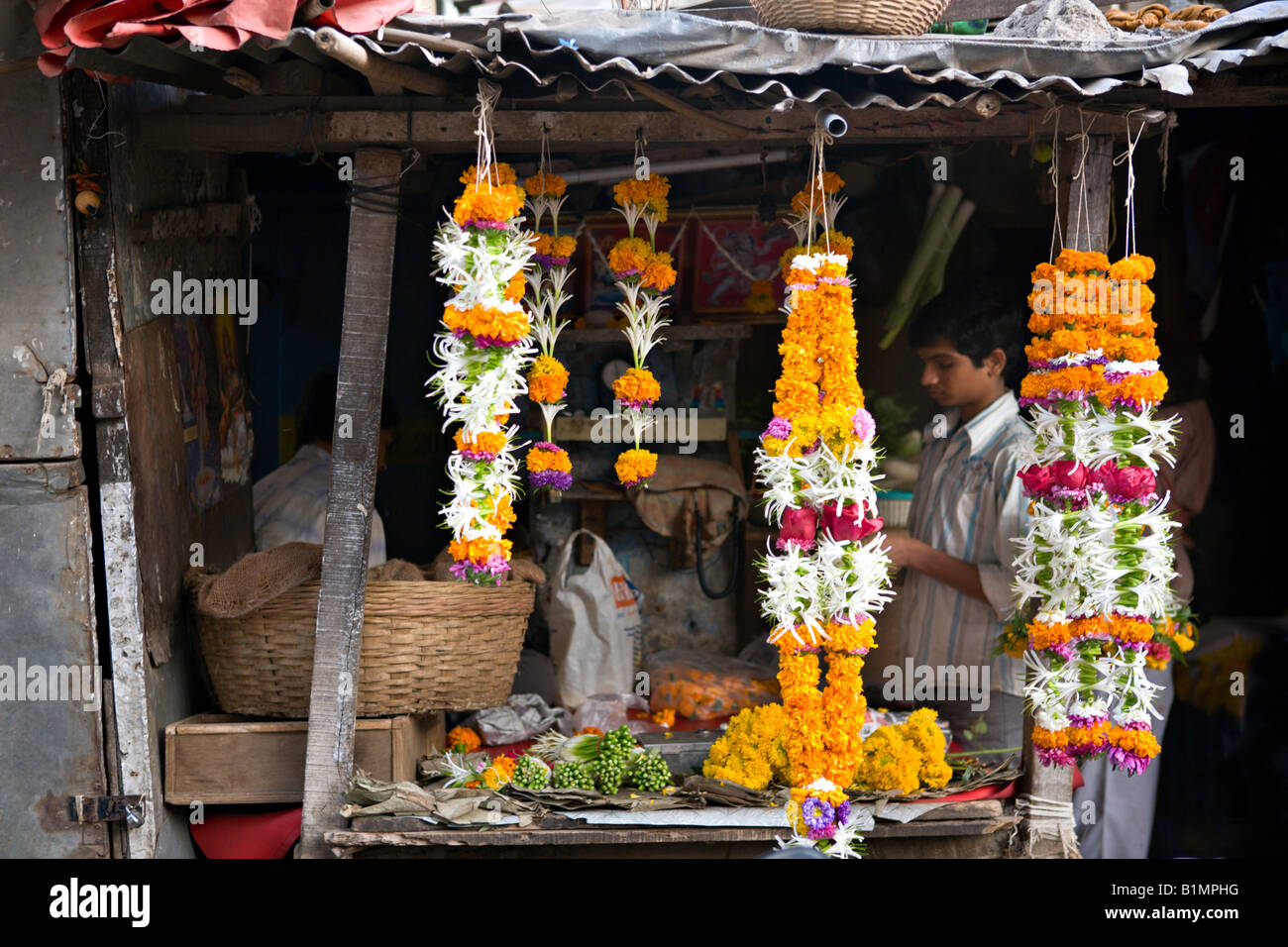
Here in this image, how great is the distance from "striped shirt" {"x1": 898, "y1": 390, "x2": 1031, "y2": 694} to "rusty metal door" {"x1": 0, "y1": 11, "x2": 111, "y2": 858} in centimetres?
329

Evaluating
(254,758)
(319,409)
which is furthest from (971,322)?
(254,758)

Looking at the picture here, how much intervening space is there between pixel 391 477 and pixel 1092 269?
4.53m

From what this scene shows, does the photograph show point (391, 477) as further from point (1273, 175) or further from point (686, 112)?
point (1273, 175)

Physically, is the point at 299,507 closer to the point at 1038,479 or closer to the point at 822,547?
the point at 822,547

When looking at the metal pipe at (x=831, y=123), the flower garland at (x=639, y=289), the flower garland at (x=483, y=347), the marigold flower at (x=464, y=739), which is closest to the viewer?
the metal pipe at (x=831, y=123)

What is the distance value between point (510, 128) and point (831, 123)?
117 cm

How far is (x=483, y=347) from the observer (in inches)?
165

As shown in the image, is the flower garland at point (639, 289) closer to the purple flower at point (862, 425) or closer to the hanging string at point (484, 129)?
the hanging string at point (484, 129)

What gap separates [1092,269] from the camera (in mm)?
4152

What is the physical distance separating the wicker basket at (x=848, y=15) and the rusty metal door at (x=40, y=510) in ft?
8.54

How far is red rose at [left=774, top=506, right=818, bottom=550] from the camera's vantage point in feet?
13.3

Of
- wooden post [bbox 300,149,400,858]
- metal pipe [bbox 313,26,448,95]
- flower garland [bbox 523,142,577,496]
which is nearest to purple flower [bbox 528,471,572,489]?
flower garland [bbox 523,142,577,496]

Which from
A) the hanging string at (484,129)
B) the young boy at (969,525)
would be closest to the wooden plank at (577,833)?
the young boy at (969,525)

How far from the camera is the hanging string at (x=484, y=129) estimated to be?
4004 millimetres
